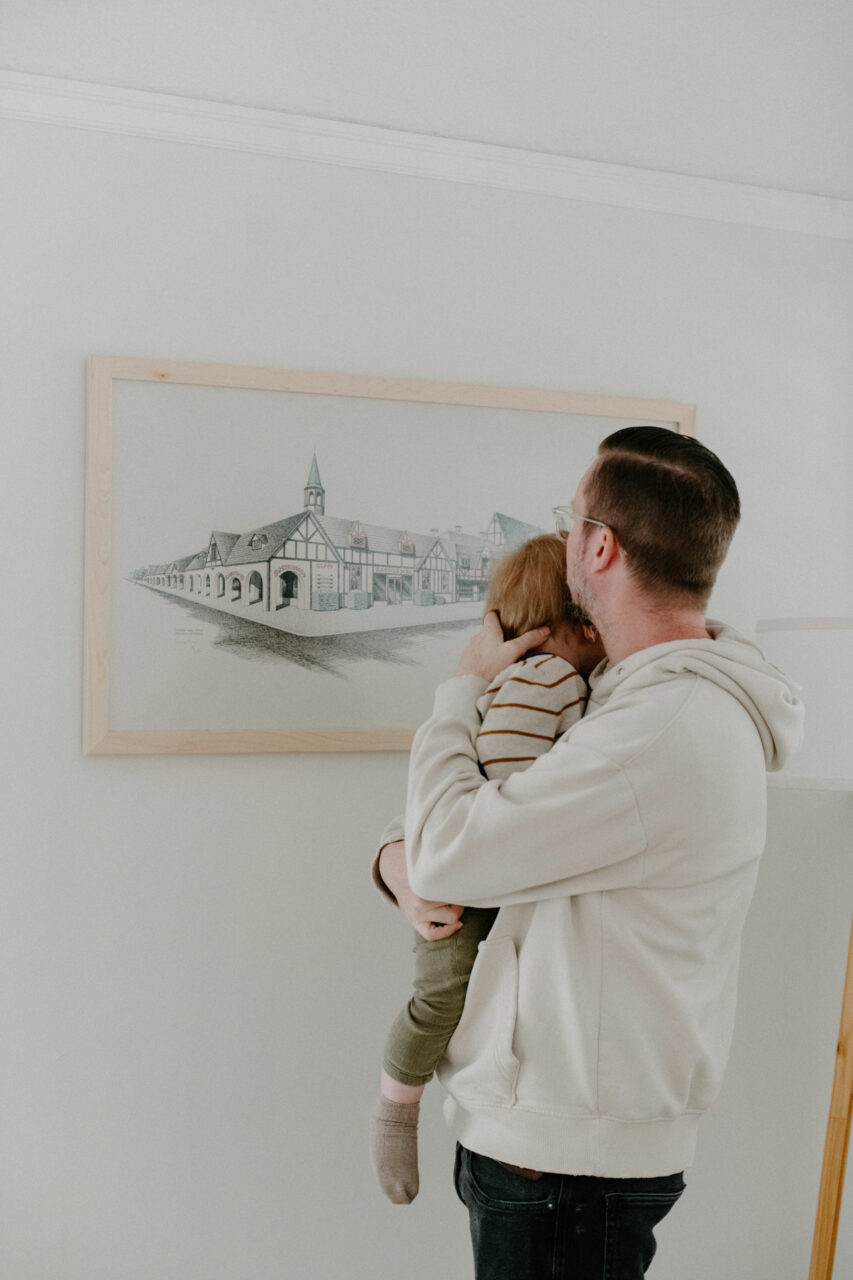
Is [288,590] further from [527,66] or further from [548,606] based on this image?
[527,66]

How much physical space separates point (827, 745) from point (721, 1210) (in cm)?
111

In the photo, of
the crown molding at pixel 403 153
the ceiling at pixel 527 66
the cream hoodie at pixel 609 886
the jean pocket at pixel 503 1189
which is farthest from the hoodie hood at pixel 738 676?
the ceiling at pixel 527 66

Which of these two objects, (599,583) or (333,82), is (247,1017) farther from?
(333,82)

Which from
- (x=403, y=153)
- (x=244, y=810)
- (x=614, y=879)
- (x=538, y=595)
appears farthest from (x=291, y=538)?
(x=614, y=879)

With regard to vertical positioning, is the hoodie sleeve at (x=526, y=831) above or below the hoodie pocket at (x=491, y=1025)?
above

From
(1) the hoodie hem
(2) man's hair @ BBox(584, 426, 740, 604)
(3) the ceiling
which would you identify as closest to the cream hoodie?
(1) the hoodie hem

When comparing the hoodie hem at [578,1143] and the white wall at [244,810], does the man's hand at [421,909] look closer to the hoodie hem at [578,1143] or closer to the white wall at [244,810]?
the hoodie hem at [578,1143]

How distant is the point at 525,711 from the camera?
1.37m

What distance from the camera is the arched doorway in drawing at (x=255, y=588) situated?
79.4 inches

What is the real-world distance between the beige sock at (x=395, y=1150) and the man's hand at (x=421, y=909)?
0.26 m

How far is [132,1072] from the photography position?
6.57ft

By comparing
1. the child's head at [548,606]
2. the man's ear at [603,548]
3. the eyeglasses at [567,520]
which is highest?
the eyeglasses at [567,520]

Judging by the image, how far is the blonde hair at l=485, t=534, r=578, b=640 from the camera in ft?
4.93

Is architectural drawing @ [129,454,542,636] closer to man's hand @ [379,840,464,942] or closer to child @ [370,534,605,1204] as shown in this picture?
child @ [370,534,605,1204]
